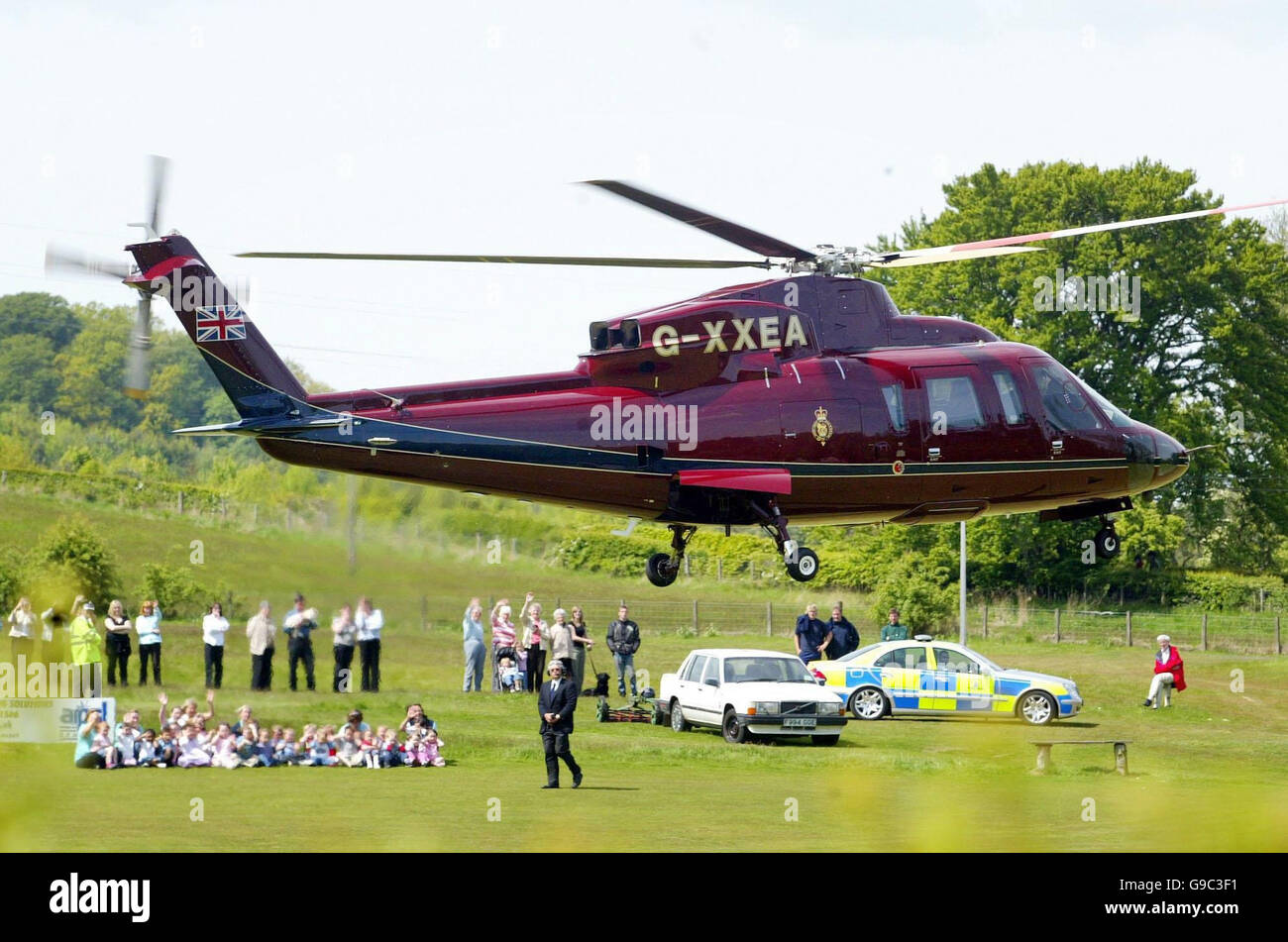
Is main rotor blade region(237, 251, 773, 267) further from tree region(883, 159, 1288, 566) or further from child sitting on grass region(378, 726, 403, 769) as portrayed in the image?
tree region(883, 159, 1288, 566)

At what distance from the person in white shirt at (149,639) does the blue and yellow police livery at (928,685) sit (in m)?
13.8

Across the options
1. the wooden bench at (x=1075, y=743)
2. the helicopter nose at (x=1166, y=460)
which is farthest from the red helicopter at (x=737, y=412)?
the wooden bench at (x=1075, y=743)

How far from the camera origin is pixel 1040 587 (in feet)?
201

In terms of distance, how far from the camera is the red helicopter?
20984mm

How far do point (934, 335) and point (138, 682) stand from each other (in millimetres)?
12535

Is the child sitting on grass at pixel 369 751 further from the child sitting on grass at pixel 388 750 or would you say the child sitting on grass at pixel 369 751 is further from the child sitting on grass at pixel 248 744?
the child sitting on grass at pixel 248 744

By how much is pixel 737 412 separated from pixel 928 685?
43.4 ft

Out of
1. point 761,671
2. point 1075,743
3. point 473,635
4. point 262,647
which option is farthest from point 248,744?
point 1075,743

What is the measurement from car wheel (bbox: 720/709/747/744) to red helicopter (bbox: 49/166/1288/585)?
697cm

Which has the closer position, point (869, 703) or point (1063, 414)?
point (1063, 414)

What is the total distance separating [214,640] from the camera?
77.6 ft

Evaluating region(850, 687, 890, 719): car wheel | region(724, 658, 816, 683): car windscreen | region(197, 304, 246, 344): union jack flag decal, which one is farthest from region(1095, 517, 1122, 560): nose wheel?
region(197, 304, 246, 344): union jack flag decal

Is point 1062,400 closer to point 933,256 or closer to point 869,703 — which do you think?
point 933,256
